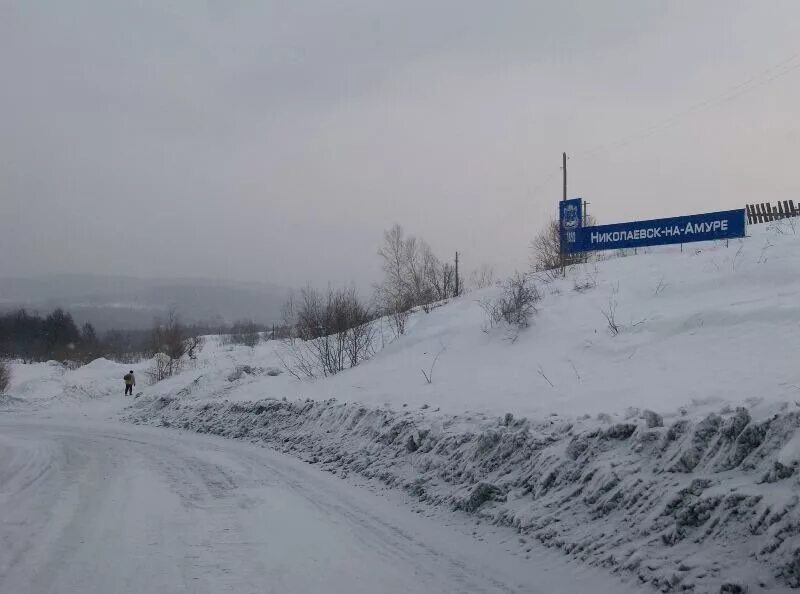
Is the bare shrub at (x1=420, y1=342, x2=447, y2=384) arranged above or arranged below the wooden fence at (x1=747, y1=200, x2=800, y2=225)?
below

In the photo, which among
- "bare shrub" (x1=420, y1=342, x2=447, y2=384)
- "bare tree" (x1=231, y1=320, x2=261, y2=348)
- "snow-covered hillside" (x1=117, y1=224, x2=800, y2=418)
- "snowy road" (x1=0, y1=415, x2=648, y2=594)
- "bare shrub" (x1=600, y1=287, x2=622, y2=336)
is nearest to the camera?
"snowy road" (x1=0, y1=415, x2=648, y2=594)

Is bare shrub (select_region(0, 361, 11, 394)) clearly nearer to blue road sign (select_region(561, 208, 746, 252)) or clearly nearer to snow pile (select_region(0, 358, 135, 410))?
snow pile (select_region(0, 358, 135, 410))

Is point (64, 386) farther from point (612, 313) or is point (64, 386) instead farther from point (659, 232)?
point (612, 313)

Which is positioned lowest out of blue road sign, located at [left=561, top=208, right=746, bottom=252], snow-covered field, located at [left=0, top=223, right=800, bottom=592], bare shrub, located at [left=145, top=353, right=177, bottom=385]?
bare shrub, located at [left=145, top=353, right=177, bottom=385]

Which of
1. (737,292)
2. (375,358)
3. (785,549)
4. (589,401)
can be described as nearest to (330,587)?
(785,549)

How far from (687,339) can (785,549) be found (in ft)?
26.4

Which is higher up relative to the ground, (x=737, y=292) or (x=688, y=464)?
(x=737, y=292)

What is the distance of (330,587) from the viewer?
17.8ft

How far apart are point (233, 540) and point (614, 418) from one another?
4692mm

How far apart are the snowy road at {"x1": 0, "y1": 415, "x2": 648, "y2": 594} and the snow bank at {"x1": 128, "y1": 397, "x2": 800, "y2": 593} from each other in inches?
18.3

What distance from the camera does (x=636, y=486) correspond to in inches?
247

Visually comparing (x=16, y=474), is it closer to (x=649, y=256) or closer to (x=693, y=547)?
(x=693, y=547)

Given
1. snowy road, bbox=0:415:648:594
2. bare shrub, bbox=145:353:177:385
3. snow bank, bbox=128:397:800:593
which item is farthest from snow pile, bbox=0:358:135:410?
snow bank, bbox=128:397:800:593

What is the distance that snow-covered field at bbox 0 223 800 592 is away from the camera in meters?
5.30
